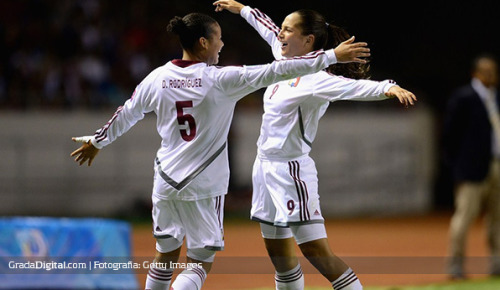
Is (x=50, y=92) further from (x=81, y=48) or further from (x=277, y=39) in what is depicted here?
(x=277, y=39)

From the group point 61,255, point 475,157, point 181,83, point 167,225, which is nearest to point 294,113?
point 181,83

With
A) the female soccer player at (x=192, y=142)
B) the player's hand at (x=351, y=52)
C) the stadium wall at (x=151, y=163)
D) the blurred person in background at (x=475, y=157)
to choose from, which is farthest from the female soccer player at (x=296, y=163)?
the stadium wall at (x=151, y=163)

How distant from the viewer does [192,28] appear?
19.5 feet

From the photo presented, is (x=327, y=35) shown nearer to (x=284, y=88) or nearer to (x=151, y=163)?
(x=284, y=88)

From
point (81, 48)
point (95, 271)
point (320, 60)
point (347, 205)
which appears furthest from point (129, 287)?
point (347, 205)

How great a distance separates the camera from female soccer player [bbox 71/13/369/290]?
5.89 metres

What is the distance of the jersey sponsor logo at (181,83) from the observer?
588 centimetres

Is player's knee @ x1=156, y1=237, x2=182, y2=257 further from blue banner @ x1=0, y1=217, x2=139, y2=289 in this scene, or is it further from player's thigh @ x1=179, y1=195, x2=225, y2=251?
blue banner @ x1=0, y1=217, x2=139, y2=289

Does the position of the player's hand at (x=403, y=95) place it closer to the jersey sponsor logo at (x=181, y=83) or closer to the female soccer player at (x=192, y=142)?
the female soccer player at (x=192, y=142)

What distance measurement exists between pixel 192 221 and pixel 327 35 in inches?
69.8

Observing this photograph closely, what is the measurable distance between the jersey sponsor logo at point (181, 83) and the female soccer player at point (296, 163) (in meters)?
Result: 0.84

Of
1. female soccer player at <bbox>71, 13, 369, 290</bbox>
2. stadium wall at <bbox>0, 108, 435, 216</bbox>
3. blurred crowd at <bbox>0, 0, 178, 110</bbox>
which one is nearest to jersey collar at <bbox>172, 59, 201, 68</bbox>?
female soccer player at <bbox>71, 13, 369, 290</bbox>

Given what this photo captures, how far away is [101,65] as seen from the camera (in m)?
20.1

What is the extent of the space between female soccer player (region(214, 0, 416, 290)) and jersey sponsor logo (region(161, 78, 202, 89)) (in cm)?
84
